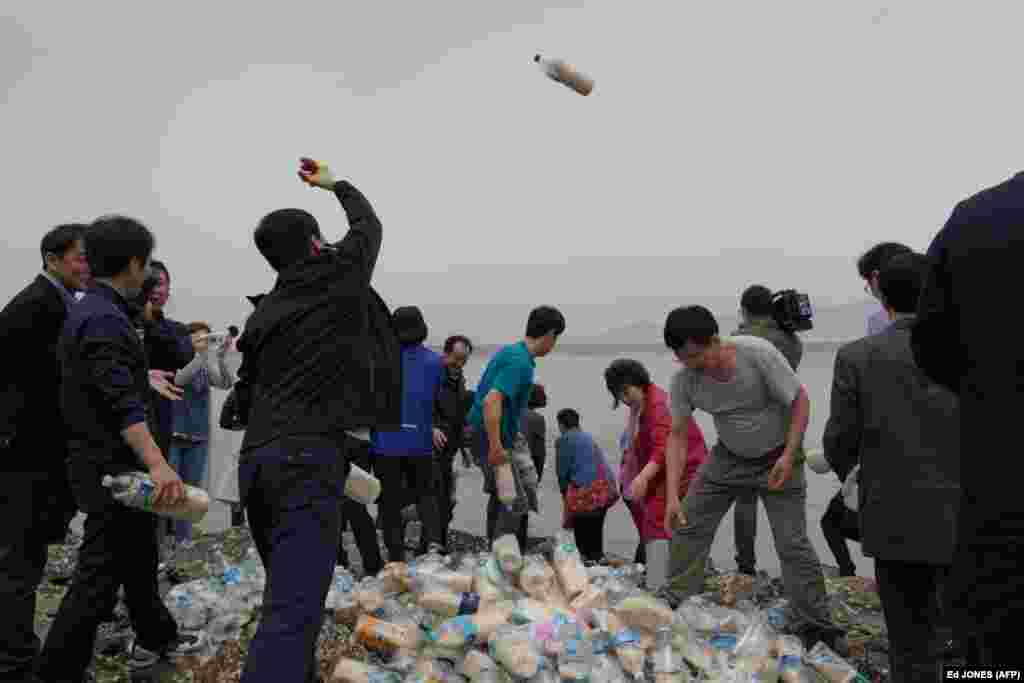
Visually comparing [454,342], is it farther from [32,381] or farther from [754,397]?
[32,381]

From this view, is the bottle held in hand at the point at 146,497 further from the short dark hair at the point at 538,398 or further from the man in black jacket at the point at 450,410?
the short dark hair at the point at 538,398

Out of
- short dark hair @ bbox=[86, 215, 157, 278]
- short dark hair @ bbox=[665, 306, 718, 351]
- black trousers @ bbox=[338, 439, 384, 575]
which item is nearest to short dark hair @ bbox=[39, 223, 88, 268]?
short dark hair @ bbox=[86, 215, 157, 278]

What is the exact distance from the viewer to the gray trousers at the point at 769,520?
3.91 meters

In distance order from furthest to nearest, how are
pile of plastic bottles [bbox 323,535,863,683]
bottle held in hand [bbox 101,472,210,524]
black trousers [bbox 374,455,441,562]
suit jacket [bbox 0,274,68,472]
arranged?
black trousers [bbox 374,455,441,562] → pile of plastic bottles [bbox 323,535,863,683] → suit jacket [bbox 0,274,68,472] → bottle held in hand [bbox 101,472,210,524]

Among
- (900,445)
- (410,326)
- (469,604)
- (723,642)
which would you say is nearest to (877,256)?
(900,445)

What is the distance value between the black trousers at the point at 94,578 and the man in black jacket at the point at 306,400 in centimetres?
71

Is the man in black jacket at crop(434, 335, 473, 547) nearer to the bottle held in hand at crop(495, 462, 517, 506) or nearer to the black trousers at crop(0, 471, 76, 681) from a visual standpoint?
the bottle held in hand at crop(495, 462, 517, 506)

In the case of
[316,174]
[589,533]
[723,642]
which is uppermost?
[316,174]

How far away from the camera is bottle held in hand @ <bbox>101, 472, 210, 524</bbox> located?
2.99 metres

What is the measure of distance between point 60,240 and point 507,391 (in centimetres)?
234

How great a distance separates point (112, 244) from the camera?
3.17 m

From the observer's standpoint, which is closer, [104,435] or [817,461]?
[104,435]

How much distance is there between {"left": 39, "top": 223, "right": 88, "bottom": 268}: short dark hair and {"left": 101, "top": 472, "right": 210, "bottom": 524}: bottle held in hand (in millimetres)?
1159

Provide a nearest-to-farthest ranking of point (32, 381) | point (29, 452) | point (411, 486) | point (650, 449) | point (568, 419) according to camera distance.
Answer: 1. point (29, 452)
2. point (32, 381)
3. point (650, 449)
4. point (411, 486)
5. point (568, 419)
